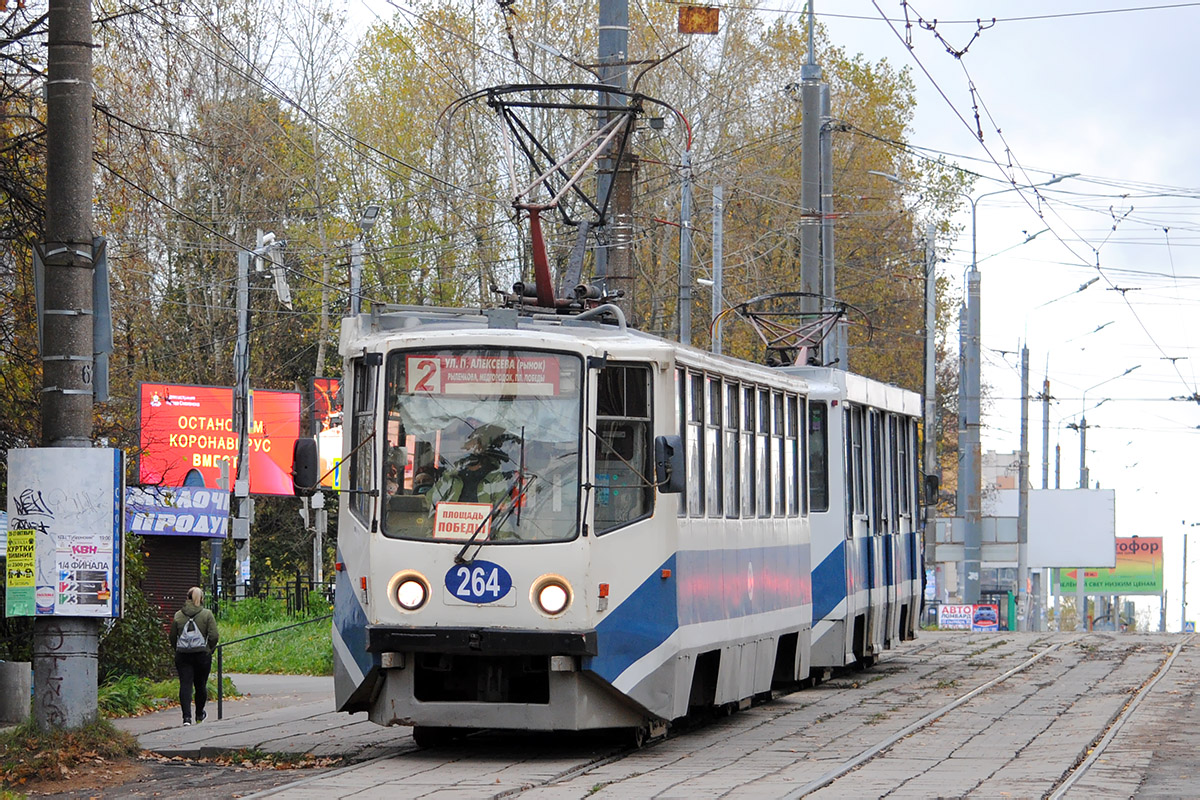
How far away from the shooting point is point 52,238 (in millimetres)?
13469

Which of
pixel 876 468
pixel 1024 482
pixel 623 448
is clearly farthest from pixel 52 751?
pixel 1024 482

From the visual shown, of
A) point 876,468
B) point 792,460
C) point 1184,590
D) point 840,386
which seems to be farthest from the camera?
point 1184,590

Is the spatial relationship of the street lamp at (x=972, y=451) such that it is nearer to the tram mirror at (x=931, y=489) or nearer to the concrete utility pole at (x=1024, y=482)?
the concrete utility pole at (x=1024, y=482)

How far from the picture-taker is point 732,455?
53.5ft

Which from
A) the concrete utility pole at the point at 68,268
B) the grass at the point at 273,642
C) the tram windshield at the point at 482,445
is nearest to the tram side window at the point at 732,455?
the tram windshield at the point at 482,445

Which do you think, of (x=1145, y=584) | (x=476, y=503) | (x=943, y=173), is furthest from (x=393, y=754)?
(x=1145, y=584)

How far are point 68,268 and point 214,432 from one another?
26.4 meters

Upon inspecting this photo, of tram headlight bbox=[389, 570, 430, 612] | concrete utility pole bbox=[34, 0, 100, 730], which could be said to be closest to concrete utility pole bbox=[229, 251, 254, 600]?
concrete utility pole bbox=[34, 0, 100, 730]

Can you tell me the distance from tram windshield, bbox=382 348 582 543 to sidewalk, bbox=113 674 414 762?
1.99 meters

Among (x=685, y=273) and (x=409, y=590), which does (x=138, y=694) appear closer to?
(x=409, y=590)

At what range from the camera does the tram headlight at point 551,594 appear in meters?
13.2

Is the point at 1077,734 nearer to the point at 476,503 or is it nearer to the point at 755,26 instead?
the point at 476,503

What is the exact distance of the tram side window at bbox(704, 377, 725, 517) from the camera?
15.4 meters

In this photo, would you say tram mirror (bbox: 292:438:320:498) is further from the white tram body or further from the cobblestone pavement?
the white tram body
